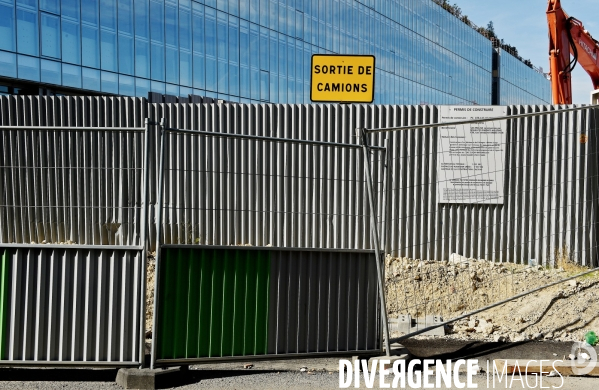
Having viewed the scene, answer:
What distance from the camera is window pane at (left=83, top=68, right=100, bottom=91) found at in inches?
1066

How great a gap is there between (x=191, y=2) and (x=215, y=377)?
2946 cm

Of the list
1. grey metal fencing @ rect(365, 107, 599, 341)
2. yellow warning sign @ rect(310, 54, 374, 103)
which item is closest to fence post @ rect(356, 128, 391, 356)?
yellow warning sign @ rect(310, 54, 374, 103)

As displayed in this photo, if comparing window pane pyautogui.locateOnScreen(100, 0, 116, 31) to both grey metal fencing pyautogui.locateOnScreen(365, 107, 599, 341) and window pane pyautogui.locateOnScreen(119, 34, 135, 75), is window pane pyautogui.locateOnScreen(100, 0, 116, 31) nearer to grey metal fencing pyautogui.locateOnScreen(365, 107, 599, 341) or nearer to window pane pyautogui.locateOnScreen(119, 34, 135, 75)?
window pane pyautogui.locateOnScreen(119, 34, 135, 75)

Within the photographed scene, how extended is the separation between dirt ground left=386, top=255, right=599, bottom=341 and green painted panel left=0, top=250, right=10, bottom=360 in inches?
153

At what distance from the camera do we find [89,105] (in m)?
12.2

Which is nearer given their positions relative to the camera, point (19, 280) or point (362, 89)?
point (19, 280)

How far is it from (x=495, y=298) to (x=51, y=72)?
20151mm

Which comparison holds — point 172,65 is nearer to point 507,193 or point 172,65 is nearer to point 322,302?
point 507,193

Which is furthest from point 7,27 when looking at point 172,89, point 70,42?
point 172,89

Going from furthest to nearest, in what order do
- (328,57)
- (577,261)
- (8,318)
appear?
(577,261) < (328,57) < (8,318)

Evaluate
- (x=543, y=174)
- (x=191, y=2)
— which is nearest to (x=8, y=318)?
(x=543, y=174)

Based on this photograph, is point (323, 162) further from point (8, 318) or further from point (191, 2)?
point (191, 2)

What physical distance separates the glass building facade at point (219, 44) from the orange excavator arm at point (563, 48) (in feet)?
53.9

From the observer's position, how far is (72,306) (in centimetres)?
623
